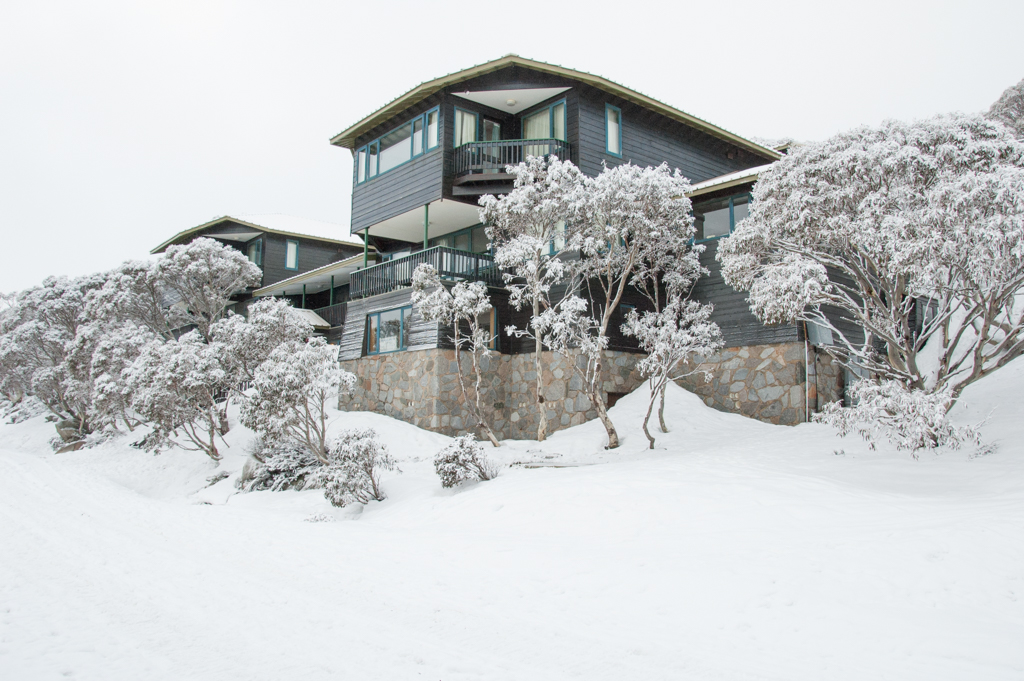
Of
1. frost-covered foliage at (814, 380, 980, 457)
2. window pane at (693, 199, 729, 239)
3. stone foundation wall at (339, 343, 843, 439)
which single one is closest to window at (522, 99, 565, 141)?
window pane at (693, 199, 729, 239)

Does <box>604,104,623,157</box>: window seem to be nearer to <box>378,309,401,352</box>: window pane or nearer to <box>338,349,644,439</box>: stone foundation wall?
<box>338,349,644,439</box>: stone foundation wall

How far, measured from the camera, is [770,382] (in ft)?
55.2

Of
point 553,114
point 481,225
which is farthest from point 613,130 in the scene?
point 481,225

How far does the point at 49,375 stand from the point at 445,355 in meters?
15.8

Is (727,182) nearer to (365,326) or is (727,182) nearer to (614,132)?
(614,132)

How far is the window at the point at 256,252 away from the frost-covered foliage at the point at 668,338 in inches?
800

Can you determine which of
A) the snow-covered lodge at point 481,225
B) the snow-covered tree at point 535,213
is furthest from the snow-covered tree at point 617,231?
the snow-covered lodge at point 481,225

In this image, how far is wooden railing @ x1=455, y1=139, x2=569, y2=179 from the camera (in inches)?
751

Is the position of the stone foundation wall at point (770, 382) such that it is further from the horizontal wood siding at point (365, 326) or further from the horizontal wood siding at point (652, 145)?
the horizontal wood siding at point (365, 326)

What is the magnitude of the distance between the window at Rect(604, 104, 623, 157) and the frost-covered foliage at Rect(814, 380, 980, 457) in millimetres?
11279

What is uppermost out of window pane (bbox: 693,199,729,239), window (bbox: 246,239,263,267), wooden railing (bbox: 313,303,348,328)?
→ window (bbox: 246,239,263,267)

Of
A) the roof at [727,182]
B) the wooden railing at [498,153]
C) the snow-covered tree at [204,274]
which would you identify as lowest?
the snow-covered tree at [204,274]

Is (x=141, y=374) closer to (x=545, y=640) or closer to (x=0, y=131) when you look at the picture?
(x=0, y=131)

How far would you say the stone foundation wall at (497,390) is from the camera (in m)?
18.1
